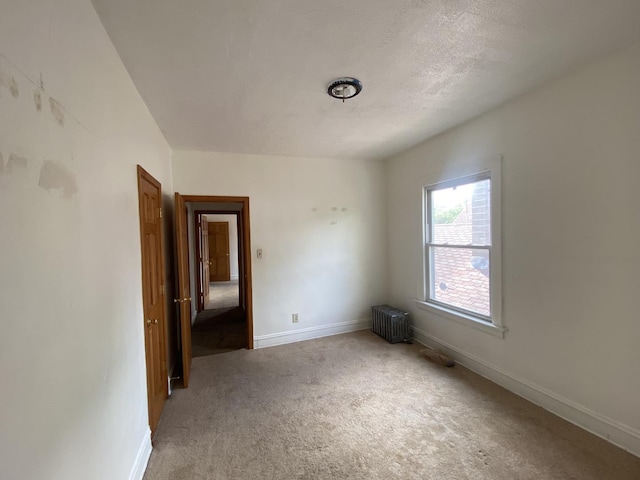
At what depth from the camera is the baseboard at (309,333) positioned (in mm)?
3779

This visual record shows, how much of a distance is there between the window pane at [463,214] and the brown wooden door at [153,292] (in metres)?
2.96

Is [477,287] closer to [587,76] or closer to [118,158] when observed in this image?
[587,76]

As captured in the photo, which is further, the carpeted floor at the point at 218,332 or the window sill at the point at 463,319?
the carpeted floor at the point at 218,332

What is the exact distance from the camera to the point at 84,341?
1.12 metres

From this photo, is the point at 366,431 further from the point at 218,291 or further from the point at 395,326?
the point at 218,291

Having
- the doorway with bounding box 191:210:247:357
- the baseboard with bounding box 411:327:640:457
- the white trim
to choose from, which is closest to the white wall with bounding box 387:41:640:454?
the baseboard with bounding box 411:327:640:457

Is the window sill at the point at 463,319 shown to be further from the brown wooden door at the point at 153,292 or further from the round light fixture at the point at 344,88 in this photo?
the brown wooden door at the point at 153,292

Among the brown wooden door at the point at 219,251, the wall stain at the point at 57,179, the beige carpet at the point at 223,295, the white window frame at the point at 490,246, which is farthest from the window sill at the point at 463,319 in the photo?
the brown wooden door at the point at 219,251

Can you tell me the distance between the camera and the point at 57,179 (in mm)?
972

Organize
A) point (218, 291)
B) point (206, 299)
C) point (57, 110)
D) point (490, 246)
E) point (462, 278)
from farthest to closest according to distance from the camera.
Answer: point (218, 291) < point (206, 299) < point (462, 278) < point (490, 246) < point (57, 110)

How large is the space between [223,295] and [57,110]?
6.75 metres

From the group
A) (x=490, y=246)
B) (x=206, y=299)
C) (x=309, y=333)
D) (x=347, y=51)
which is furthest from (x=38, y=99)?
(x=206, y=299)

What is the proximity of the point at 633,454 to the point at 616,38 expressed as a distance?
2.52 meters

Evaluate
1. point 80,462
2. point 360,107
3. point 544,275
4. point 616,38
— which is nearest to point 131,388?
point 80,462
